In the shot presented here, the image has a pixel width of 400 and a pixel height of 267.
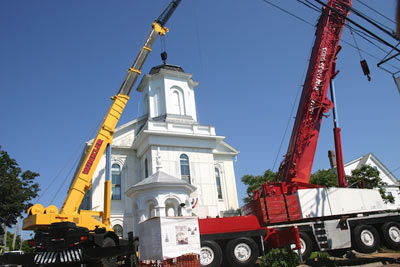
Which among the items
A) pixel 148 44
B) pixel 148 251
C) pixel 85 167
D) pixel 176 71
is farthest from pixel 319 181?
pixel 148 251

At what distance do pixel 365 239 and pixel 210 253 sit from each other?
6849 mm

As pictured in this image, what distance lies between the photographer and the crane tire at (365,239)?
1322 centimetres

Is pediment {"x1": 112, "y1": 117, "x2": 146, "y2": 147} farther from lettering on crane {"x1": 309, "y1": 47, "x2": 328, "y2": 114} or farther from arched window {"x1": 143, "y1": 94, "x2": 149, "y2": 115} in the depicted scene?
lettering on crane {"x1": 309, "y1": 47, "x2": 328, "y2": 114}

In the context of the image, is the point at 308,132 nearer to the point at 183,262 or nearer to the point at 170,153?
the point at 183,262

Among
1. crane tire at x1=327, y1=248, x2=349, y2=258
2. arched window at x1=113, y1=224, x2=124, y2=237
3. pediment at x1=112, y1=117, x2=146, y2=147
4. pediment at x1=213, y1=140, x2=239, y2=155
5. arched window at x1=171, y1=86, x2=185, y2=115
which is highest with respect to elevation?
arched window at x1=171, y1=86, x2=185, y2=115

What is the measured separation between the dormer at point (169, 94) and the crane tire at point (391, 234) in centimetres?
1775

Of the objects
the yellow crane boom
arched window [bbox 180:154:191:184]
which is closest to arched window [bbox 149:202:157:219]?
the yellow crane boom

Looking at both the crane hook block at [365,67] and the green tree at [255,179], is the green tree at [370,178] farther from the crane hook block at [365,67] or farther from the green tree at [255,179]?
the crane hook block at [365,67]

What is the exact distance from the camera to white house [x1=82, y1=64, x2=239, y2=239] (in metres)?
23.6

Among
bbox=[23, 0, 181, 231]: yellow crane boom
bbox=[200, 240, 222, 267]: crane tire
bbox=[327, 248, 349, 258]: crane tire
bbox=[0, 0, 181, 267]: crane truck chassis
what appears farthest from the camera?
bbox=[327, 248, 349, 258]: crane tire

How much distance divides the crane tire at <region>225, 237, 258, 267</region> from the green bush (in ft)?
6.26

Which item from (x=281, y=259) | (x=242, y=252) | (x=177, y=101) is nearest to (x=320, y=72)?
(x=242, y=252)

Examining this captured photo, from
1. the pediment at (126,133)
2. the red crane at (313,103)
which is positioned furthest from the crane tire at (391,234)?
the pediment at (126,133)

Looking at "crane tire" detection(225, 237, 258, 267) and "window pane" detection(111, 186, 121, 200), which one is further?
"window pane" detection(111, 186, 121, 200)
